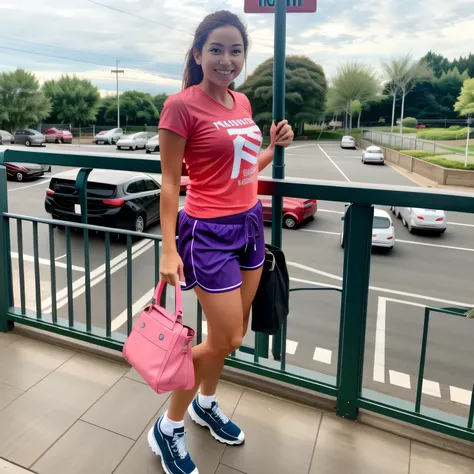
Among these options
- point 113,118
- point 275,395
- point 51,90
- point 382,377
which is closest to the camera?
point 275,395

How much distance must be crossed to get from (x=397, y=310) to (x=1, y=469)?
6.33 meters

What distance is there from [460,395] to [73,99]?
148 ft

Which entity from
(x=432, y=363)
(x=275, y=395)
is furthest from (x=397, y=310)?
(x=275, y=395)

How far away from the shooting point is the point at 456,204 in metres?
1.33

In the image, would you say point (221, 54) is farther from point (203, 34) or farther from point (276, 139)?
point (276, 139)

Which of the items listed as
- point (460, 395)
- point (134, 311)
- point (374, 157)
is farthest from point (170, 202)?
point (374, 157)

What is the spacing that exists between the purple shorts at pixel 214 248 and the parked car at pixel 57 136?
37.4 m

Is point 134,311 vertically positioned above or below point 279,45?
below

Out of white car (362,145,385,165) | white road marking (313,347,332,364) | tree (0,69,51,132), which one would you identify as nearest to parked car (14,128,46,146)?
tree (0,69,51,132)

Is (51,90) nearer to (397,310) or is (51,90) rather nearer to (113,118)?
(113,118)

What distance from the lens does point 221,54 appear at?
1202mm

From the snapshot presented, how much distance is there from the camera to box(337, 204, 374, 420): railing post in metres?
1.51

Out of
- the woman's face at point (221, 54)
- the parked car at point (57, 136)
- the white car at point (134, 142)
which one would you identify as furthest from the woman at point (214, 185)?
the parked car at point (57, 136)

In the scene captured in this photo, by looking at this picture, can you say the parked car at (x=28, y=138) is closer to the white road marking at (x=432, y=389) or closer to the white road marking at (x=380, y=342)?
the white road marking at (x=380, y=342)
